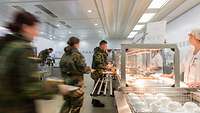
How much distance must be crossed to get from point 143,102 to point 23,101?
0.84 metres

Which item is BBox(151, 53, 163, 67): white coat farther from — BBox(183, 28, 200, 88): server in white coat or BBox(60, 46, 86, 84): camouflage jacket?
BBox(60, 46, 86, 84): camouflage jacket

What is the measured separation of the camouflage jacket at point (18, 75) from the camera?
4.50 feet

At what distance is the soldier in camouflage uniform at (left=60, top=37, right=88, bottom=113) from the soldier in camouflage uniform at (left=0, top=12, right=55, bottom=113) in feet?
6.76

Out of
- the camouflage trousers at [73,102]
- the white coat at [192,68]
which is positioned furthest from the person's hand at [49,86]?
the camouflage trousers at [73,102]

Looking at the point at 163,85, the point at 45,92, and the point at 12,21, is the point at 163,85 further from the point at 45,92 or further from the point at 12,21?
the point at 12,21

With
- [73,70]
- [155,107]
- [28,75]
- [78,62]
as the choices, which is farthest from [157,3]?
[28,75]

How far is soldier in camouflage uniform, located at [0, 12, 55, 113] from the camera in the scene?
138cm

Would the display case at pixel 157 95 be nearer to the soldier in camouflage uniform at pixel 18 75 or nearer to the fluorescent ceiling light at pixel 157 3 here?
the soldier in camouflage uniform at pixel 18 75

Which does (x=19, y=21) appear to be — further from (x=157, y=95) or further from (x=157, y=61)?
(x=157, y=61)

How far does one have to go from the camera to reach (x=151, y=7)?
594 centimetres

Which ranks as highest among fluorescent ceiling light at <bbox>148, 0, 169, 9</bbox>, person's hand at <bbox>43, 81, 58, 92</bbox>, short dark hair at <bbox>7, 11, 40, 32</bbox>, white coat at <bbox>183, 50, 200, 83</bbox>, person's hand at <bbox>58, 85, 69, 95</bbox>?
fluorescent ceiling light at <bbox>148, 0, 169, 9</bbox>

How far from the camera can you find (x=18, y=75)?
1376 mm

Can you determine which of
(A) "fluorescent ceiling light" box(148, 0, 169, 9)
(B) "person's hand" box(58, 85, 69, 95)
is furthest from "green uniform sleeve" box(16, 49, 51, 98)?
(A) "fluorescent ceiling light" box(148, 0, 169, 9)

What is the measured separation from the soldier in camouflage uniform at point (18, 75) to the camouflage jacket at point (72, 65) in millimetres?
2053
